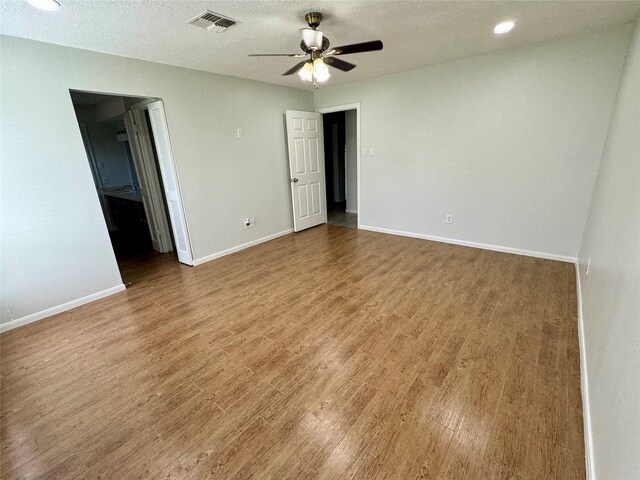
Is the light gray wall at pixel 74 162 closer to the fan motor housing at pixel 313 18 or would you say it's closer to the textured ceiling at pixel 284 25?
the textured ceiling at pixel 284 25

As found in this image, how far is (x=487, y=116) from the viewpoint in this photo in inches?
140

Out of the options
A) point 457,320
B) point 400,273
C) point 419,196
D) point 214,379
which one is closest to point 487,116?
point 419,196

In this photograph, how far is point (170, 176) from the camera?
3.56 m

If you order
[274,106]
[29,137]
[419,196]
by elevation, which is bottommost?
[419,196]

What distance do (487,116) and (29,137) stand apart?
4871 mm

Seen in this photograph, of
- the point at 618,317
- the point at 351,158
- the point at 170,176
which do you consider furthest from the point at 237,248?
the point at 618,317

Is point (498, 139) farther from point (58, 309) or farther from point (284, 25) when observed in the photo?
point (58, 309)

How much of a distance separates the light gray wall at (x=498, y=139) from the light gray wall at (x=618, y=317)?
3.30ft

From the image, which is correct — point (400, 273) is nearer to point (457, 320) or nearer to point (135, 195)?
point (457, 320)

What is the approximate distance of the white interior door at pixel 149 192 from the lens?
393 cm

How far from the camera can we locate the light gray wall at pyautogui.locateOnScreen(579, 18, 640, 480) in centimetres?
96

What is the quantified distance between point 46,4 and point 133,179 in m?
4.42

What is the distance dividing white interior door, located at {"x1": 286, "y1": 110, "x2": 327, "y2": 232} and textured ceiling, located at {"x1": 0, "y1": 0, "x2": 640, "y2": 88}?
1513 millimetres

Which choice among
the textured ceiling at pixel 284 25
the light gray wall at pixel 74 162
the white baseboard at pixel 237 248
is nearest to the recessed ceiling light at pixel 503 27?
the textured ceiling at pixel 284 25
